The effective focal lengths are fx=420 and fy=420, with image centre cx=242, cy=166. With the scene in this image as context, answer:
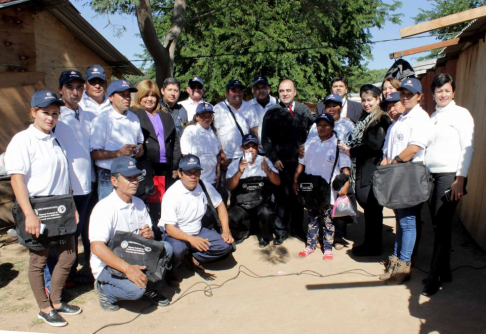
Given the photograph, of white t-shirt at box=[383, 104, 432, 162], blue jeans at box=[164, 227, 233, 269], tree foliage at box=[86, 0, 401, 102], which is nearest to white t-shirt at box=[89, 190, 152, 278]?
blue jeans at box=[164, 227, 233, 269]

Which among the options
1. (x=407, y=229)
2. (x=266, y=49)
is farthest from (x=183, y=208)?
(x=266, y=49)

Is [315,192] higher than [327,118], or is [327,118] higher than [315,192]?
[327,118]

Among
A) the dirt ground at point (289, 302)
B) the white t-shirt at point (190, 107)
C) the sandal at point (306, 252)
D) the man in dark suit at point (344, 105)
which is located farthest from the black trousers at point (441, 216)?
the white t-shirt at point (190, 107)

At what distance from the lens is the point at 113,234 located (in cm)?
382

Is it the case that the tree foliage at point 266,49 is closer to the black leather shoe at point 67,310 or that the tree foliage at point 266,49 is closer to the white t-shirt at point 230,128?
the white t-shirt at point 230,128

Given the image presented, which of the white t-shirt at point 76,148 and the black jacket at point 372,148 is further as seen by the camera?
the black jacket at point 372,148

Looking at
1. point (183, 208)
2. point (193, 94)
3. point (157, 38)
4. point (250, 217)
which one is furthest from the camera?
point (157, 38)

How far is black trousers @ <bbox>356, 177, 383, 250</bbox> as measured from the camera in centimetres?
476

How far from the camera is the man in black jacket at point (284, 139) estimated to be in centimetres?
541

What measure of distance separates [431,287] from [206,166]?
9.16 feet

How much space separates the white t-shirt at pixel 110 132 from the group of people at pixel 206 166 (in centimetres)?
1

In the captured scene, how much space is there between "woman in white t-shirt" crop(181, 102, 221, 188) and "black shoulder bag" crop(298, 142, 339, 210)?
1.16m

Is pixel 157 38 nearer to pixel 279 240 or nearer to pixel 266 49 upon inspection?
pixel 279 240

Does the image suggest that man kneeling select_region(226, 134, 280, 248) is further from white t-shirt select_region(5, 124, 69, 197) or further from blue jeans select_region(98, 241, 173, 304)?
white t-shirt select_region(5, 124, 69, 197)
